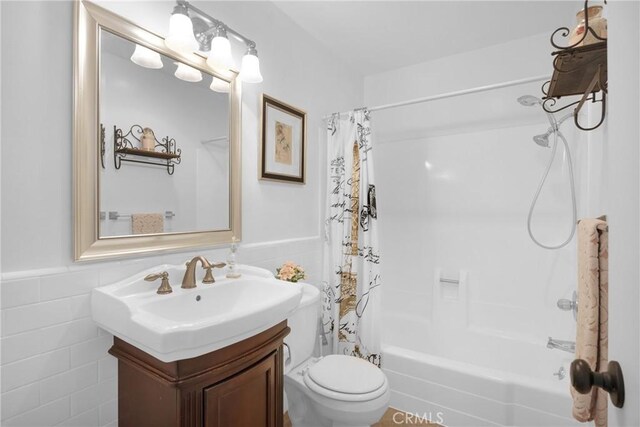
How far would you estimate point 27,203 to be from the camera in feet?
3.26

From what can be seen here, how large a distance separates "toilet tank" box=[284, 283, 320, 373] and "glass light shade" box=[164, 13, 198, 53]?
119 centimetres

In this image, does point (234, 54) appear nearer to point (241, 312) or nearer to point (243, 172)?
point (243, 172)

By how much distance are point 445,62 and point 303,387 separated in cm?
265

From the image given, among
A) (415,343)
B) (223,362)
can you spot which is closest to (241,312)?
(223,362)

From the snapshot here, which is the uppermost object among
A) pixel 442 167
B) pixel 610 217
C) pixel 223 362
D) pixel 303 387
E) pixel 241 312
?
pixel 442 167

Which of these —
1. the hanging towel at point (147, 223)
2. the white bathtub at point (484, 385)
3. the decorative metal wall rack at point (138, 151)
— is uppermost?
the decorative metal wall rack at point (138, 151)

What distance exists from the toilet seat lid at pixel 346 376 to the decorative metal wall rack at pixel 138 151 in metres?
1.19

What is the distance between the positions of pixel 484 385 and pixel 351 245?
1096mm

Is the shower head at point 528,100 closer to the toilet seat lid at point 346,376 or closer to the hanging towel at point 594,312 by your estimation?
the hanging towel at point 594,312

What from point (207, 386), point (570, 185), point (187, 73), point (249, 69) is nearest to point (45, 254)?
point (207, 386)

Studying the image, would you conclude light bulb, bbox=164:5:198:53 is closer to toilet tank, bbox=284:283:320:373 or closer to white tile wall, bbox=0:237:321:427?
white tile wall, bbox=0:237:321:427

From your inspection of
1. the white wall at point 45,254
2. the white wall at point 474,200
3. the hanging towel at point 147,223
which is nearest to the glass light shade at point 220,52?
the white wall at point 45,254

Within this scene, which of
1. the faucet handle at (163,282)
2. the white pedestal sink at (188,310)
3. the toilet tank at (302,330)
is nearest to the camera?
the white pedestal sink at (188,310)

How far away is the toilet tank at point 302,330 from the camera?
1548 mm
